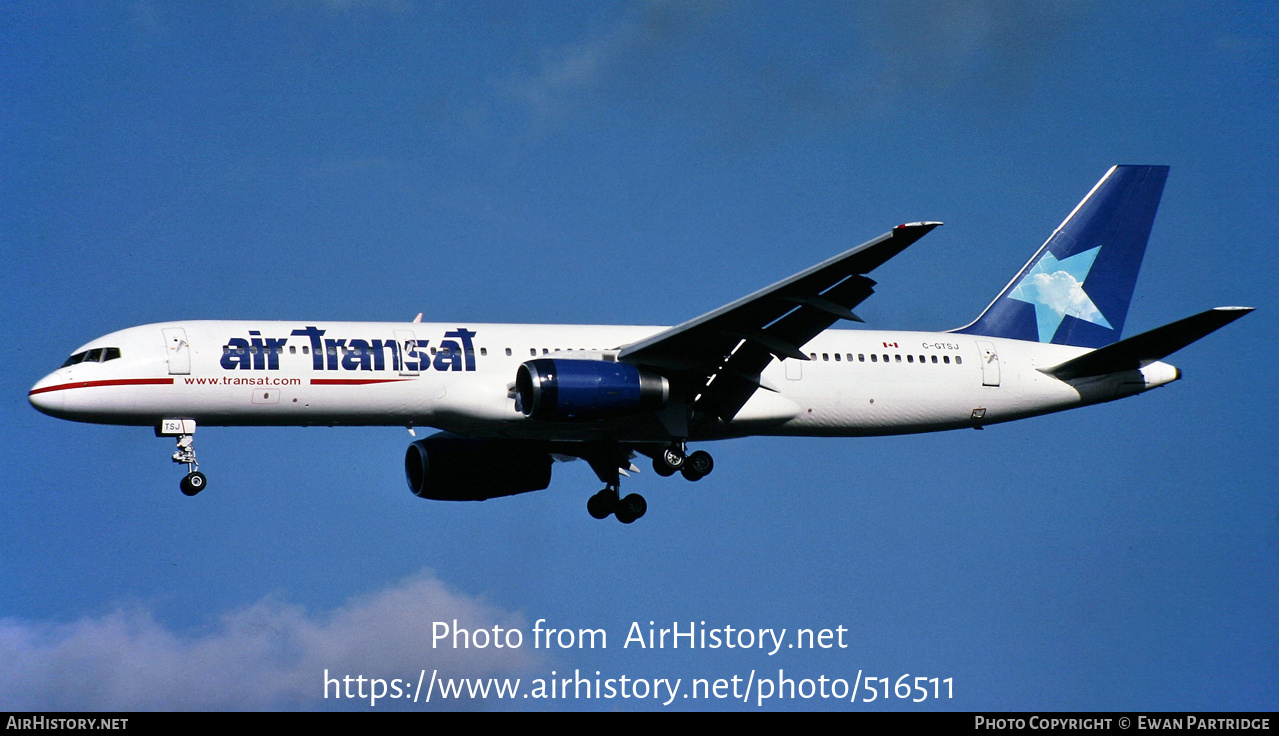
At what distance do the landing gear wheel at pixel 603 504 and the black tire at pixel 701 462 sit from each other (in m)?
3.71

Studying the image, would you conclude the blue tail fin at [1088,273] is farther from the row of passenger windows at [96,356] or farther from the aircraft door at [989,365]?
the row of passenger windows at [96,356]

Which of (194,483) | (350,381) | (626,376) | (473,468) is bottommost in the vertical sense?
(194,483)

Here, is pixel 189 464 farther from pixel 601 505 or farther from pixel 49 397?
pixel 601 505

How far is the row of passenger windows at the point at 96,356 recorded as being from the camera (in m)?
36.9

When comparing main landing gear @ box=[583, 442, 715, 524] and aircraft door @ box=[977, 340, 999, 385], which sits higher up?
aircraft door @ box=[977, 340, 999, 385]

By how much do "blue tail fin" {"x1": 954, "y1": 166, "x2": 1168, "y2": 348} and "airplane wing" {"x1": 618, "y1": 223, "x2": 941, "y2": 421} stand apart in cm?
902

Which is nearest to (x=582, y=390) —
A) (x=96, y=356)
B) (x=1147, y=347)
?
(x=96, y=356)

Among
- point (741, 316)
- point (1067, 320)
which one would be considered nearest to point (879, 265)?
point (741, 316)

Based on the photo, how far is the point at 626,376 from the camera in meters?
37.7

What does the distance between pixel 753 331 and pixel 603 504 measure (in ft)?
26.6

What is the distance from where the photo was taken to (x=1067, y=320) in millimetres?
45562

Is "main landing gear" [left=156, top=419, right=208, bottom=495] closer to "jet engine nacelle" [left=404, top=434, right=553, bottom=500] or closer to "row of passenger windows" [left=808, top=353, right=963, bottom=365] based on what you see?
"jet engine nacelle" [left=404, top=434, right=553, bottom=500]

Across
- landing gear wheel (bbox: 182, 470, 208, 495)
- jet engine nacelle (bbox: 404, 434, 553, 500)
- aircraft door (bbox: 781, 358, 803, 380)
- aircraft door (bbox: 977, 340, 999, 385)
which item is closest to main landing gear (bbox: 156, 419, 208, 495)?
landing gear wheel (bbox: 182, 470, 208, 495)

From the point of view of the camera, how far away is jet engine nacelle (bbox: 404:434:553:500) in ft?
142
